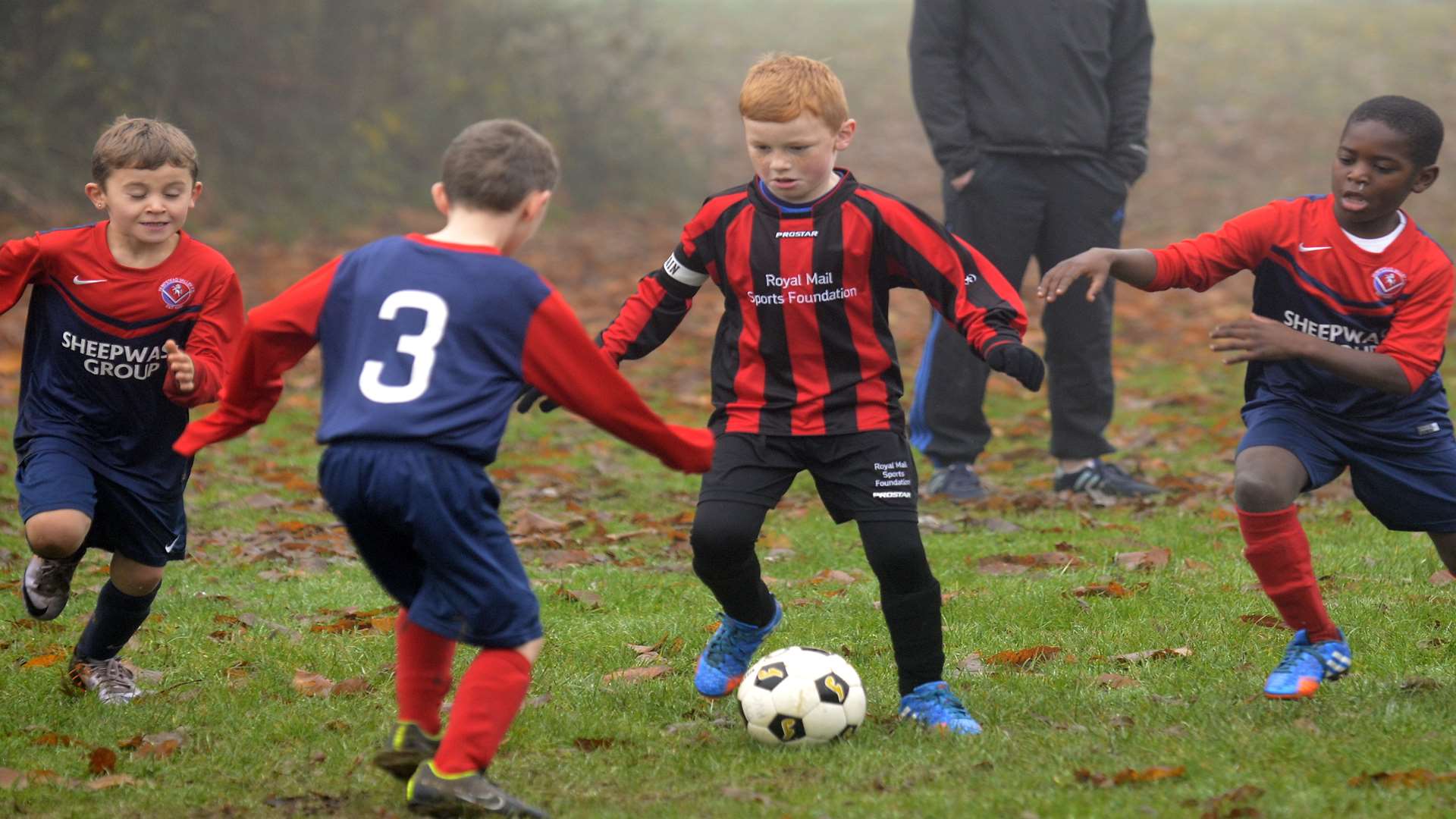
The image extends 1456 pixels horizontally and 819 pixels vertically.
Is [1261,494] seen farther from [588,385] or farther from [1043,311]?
[1043,311]

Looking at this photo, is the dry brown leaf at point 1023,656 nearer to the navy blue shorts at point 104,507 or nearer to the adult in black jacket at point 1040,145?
the navy blue shorts at point 104,507

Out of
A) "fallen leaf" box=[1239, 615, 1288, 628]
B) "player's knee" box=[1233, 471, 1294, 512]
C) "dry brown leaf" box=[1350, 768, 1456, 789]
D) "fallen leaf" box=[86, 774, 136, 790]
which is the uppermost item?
"player's knee" box=[1233, 471, 1294, 512]

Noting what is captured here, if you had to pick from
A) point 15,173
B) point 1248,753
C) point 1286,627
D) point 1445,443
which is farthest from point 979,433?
point 15,173

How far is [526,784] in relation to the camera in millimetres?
4223

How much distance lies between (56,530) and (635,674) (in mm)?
1907

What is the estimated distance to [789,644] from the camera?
5664mm

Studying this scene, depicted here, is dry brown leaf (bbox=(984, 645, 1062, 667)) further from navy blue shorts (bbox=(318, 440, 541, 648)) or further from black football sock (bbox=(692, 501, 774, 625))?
navy blue shorts (bbox=(318, 440, 541, 648))

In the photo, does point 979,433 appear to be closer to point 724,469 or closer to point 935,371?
point 935,371

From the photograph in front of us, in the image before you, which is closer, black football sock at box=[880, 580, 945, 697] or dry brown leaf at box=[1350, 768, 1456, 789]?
dry brown leaf at box=[1350, 768, 1456, 789]

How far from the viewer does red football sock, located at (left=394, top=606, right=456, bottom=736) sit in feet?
13.1

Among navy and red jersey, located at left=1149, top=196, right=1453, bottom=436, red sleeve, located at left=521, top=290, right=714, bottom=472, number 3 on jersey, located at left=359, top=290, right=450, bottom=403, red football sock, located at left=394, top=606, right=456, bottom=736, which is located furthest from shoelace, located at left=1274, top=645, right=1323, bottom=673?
number 3 on jersey, located at left=359, top=290, right=450, bottom=403

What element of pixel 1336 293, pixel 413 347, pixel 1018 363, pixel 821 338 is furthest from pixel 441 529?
pixel 1336 293

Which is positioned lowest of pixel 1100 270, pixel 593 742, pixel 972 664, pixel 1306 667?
pixel 972 664

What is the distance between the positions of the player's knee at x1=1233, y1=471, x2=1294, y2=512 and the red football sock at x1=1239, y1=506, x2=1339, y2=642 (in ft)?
0.06
